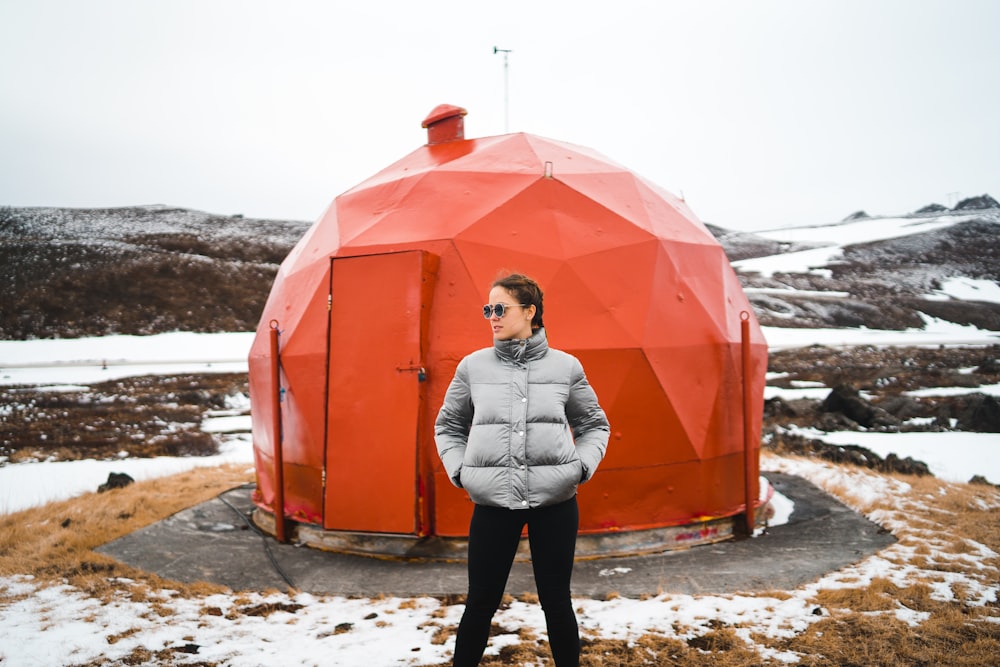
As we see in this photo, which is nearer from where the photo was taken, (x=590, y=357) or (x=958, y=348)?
(x=590, y=357)

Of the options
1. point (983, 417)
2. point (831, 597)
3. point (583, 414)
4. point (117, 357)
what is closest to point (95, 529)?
point (583, 414)

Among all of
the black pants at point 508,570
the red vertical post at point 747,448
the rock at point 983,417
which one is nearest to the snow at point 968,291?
the rock at point 983,417

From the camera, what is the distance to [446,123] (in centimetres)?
807

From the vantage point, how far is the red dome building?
19.0ft

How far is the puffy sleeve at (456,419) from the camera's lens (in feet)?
9.83

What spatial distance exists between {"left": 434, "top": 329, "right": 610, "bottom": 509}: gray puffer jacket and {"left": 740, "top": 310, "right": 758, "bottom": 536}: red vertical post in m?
3.98

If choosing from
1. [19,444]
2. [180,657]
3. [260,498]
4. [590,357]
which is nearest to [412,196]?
[590,357]

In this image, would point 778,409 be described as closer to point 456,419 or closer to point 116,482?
point 116,482

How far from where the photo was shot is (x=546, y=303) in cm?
588

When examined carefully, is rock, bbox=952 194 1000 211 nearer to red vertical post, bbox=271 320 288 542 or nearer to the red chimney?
the red chimney

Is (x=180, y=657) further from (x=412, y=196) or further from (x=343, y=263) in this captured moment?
(x=412, y=196)

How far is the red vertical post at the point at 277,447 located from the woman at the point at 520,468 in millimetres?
4011

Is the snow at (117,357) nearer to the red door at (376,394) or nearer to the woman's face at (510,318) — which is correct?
the red door at (376,394)

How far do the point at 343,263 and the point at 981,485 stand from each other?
873 centimetres
